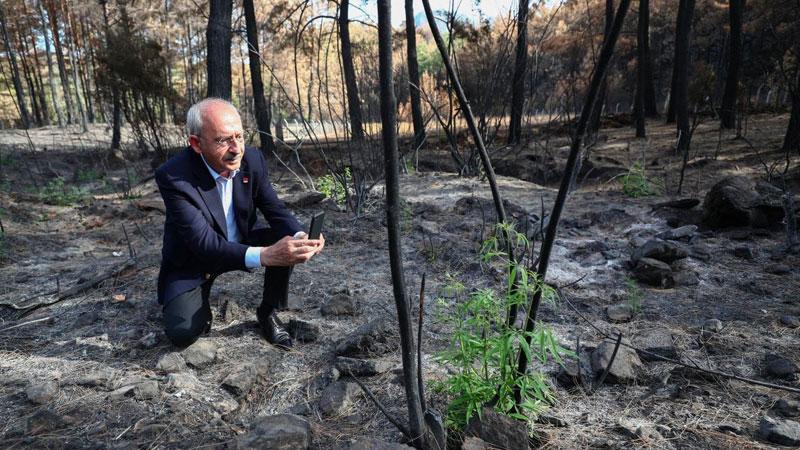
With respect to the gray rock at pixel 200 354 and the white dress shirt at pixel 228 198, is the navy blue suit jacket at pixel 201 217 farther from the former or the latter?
the gray rock at pixel 200 354

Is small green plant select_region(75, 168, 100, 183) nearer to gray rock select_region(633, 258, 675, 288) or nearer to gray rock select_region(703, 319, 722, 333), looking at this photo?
gray rock select_region(633, 258, 675, 288)

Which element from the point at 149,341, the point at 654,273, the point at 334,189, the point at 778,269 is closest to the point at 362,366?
the point at 149,341

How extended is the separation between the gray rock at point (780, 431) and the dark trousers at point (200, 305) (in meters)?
2.10

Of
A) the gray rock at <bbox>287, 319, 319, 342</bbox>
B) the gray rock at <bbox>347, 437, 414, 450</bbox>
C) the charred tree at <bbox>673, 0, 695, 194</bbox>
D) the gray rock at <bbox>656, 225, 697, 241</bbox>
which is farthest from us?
the charred tree at <bbox>673, 0, 695, 194</bbox>

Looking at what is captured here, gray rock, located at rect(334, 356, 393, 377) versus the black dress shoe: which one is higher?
the black dress shoe

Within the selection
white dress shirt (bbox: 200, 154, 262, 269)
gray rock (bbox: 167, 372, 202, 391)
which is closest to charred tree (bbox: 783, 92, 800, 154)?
white dress shirt (bbox: 200, 154, 262, 269)

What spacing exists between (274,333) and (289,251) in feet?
2.20

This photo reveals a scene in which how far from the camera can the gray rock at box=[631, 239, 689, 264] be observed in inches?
131

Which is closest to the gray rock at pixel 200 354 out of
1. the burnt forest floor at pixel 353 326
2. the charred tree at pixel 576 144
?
the burnt forest floor at pixel 353 326

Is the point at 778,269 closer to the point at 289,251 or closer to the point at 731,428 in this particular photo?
the point at 731,428

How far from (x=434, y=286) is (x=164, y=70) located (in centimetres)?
793

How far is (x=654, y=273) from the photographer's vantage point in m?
3.13

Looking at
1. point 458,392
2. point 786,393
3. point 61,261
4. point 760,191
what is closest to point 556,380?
point 458,392

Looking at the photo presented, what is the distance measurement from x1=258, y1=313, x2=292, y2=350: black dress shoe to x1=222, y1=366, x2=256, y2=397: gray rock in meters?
0.31
